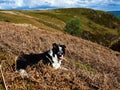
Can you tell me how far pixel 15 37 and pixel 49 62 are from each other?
18.6ft

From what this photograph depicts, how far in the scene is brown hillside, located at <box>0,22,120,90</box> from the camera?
46.6 ft

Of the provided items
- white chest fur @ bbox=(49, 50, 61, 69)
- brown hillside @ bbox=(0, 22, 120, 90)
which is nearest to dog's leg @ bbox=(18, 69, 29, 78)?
brown hillside @ bbox=(0, 22, 120, 90)

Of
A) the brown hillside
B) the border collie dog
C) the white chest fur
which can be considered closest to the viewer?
the brown hillside

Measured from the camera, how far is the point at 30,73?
14508mm

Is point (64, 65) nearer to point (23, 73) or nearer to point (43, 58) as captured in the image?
point (43, 58)

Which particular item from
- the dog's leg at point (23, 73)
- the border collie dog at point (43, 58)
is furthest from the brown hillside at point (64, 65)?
the border collie dog at point (43, 58)

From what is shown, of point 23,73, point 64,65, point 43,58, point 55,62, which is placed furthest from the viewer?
point 64,65

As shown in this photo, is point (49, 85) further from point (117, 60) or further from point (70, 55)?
point (117, 60)

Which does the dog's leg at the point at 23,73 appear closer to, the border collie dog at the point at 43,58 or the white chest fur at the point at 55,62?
the border collie dog at the point at 43,58

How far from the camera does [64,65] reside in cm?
1730

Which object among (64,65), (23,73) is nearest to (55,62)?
(64,65)

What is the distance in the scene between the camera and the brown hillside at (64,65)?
1420 cm

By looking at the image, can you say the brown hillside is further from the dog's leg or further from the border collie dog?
the border collie dog

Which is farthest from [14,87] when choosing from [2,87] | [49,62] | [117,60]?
[117,60]
